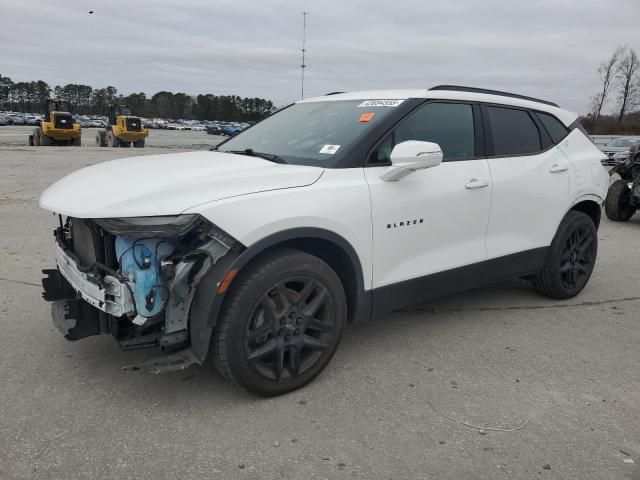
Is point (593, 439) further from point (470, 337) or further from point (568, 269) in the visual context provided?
point (568, 269)

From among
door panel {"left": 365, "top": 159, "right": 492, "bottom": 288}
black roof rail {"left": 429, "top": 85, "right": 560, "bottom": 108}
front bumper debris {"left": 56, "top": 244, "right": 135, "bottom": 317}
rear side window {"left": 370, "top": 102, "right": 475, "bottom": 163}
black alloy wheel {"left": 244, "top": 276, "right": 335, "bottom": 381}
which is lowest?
black alloy wheel {"left": 244, "top": 276, "right": 335, "bottom": 381}

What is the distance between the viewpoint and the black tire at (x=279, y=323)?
2.84m

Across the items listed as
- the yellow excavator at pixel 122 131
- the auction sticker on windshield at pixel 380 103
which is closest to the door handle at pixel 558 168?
the auction sticker on windshield at pixel 380 103

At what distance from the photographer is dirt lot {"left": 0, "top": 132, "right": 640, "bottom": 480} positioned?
255 centimetres

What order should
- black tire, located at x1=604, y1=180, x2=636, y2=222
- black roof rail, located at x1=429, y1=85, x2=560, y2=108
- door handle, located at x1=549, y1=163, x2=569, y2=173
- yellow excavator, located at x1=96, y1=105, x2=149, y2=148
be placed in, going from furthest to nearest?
yellow excavator, located at x1=96, y1=105, x2=149, y2=148, black tire, located at x1=604, y1=180, x2=636, y2=222, door handle, located at x1=549, y1=163, x2=569, y2=173, black roof rail, located at x1=429, y1=85, x2=560, y2=108

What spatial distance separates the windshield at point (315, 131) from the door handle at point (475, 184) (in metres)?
0.75

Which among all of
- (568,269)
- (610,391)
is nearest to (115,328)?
(610,391)

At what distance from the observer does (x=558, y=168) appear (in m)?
4.56

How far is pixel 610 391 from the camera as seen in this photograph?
332 centimetres

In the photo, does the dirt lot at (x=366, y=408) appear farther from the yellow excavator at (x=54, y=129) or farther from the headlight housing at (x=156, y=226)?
the yellow excavator at (x=54, y=129)

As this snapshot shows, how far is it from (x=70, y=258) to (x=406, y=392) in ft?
6.83

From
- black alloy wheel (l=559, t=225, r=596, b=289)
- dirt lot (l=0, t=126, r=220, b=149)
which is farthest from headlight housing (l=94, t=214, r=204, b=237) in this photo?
dirt lot (l=0, t=126, r=220, b=149)

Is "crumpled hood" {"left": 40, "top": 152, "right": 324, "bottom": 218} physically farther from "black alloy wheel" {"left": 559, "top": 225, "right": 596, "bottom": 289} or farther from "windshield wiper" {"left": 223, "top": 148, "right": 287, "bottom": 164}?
"black alloy wheel" {"left": 559, "top": 225, "right": 596, "bottom": 289}

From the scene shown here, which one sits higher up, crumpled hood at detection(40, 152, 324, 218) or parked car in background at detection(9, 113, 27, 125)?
parked car in background at detection(9, 113, 27, 125)
